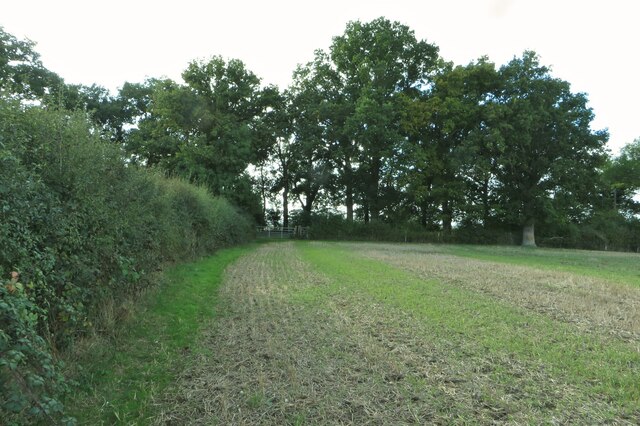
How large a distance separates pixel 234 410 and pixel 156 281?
246 inches

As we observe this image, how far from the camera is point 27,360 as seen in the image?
3.06 metres

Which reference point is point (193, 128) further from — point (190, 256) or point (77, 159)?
point (77, 159)

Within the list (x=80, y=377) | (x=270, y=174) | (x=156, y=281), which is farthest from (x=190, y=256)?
(x=270, y=174)

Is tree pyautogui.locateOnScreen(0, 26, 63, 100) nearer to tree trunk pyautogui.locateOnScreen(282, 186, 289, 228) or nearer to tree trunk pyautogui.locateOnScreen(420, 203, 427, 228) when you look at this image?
tree trunk pyautogui.locateOnScreen(282, 186, 289, 228)

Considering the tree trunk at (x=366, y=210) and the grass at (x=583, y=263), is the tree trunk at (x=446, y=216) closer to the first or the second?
the tree trunk at (x=366, y=210)

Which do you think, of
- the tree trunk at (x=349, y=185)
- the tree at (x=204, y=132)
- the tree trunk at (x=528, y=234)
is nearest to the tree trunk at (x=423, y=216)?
the tree trunk at (x=349, y=185)

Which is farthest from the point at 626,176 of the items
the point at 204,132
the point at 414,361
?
the point at 414,361

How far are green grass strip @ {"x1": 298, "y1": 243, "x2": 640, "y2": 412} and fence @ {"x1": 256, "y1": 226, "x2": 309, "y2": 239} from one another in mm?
36890

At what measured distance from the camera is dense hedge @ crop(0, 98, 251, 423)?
113 inches

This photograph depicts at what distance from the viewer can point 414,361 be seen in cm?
511

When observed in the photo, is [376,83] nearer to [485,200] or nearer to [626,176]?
[485,200]

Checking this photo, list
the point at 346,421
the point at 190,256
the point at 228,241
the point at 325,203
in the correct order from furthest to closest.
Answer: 1. the point at 325,203
2. the point at 228,241
3. the point at 190,256
4. the point at 346,421

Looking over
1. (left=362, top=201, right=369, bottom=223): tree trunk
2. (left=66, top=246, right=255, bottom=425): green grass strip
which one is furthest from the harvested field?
(left=362, top=201, right=369, bottom=223): tree trunk

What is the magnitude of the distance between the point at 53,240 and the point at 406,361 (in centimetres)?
426
